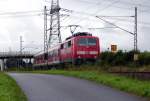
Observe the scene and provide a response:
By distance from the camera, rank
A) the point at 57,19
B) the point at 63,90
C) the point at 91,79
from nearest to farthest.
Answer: the point at 63,90 → the point at 91,79 → the point at 57,19

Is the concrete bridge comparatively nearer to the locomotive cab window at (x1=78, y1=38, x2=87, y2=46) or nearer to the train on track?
the train on track

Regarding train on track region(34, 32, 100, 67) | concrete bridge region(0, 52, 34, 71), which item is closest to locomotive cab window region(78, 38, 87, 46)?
train on track region(34, 32, 100, 67)

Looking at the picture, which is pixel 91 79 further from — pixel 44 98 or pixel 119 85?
pixel 44 98

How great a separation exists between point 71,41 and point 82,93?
99.5 ft

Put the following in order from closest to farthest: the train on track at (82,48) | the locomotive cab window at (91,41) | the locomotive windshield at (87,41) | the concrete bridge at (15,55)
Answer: the train on track at (82,48) < the locomotive windshield at (87,41) < the locomotive cab window at (91,41) < the concrete bridge at (15,55)

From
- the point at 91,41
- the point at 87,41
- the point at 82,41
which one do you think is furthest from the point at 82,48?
the point at 91,41

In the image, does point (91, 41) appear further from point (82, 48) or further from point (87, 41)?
point (82, 48)

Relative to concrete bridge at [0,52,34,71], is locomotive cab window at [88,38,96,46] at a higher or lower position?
higher

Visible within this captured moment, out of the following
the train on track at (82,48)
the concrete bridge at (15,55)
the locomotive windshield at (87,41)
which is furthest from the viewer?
the concrete bridge at (15,55)

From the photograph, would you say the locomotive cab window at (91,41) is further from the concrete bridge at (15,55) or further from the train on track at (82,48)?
the concrete bridge at (15,55)

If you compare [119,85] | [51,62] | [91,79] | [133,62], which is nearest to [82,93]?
[119,85]

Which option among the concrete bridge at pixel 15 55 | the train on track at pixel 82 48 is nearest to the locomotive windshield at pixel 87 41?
the train on track at pixel 82 48

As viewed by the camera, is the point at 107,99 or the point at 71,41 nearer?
the point at 107,99

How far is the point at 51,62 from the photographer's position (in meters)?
64.8
